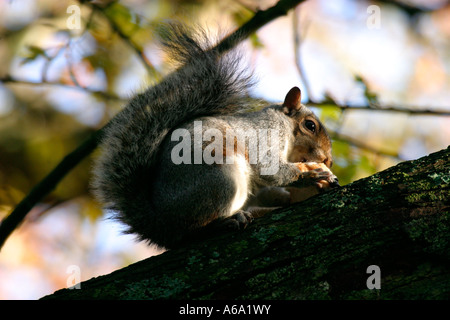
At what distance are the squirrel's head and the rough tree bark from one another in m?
1.46

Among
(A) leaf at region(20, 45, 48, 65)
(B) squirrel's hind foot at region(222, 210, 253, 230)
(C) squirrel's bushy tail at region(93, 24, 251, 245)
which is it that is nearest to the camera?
(B) squirrel's hind foot at region(222, 210, 253, 230)

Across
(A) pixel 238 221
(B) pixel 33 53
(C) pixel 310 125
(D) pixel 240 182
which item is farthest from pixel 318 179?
(B) pixel 33 53

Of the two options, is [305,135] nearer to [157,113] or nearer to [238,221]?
[157,113]

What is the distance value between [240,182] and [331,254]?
0.87 m

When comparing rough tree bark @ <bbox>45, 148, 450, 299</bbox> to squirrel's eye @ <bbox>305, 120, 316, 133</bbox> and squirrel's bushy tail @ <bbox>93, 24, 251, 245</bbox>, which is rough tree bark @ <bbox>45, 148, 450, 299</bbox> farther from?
squirrel's eye @ <bbox>305, 120, 316, 133</bbox>

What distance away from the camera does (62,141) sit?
4512mm

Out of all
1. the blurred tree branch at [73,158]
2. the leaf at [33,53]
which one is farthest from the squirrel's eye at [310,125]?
the leaf at [33,53]

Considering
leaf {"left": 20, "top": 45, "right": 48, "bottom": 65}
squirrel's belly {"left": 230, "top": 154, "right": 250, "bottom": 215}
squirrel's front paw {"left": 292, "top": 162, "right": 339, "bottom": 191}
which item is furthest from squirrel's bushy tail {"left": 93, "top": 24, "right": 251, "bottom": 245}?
leaf {"left": 20, "top": 45, "right": 48, "bottom": 65}

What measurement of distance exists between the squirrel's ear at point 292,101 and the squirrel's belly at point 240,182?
1084mm

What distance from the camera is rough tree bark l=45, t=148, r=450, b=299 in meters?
1.72

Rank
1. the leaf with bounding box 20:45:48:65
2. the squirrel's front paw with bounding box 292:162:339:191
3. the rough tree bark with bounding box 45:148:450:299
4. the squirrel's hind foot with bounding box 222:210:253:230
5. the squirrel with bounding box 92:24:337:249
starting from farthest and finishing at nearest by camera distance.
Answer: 1. the leaf with bounding box 20:45:48:65
2. the squirrel's front paw with bounding box 292:162:339:191
3. the squirrel with bounding box 92:24:337:249
4. the squirrel's hind foot with bounding box 222:210:253:230
5. the rough tree bark with bounding box 45:148:450:299
